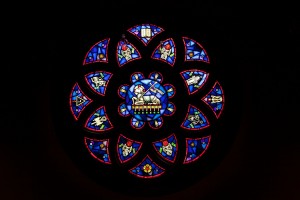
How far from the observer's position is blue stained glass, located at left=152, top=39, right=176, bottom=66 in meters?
8.32

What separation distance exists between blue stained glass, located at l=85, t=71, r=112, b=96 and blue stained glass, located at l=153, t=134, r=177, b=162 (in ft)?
3.49

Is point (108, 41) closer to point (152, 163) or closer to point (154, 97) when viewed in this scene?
point (154, 97)

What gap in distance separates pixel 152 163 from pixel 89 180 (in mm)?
903

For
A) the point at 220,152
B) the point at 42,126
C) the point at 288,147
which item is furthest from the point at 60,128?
the point at 288,147

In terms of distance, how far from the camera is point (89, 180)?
300 inches

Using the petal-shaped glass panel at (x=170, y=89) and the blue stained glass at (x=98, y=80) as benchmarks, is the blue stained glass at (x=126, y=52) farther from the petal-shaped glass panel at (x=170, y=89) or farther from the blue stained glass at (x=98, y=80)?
the petal-shaped glass panel at (x=170, y=89)

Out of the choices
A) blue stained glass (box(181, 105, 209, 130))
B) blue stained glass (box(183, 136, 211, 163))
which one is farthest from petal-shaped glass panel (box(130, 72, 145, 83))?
blue stained glass (box(183, 136, 211, 163))

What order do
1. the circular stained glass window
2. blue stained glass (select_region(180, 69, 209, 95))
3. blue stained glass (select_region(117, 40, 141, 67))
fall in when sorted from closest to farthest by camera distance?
the circular stained glass window < blue stained glass (select_region(180, 69, 209, 95)) < blue stained glass (select_region(117, 40, 141, 67))

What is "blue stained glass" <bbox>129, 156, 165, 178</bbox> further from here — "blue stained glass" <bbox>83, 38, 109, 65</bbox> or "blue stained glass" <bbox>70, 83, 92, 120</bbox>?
"blue stained glass" <bbox>83, 38, 109, 65</bbox>

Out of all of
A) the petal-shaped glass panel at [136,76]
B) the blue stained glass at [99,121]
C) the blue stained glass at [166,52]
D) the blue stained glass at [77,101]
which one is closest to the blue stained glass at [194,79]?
the blue stained glass at [166,52]

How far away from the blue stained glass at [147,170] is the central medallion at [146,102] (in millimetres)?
502

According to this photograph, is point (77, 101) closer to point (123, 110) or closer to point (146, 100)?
point (123, 110)

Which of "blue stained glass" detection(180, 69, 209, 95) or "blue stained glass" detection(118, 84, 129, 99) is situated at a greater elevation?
"blue stained glass" detection(180, 69, 209, 95)

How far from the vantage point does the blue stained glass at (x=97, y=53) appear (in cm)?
827
